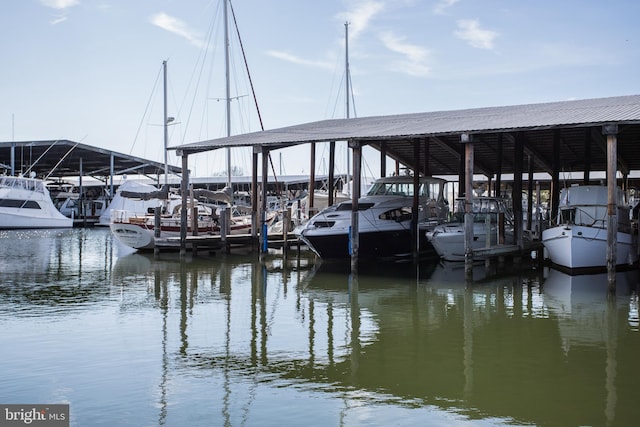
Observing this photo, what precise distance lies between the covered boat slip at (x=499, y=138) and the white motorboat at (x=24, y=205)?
29203 millimetres

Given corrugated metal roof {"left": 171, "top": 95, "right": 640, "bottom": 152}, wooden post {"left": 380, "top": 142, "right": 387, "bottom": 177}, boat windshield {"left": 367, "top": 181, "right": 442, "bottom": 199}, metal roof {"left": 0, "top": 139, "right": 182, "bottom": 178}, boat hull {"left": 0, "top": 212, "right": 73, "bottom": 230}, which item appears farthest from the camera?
metal roof {"left": 0, "top": 139, "right": 182, "bottom": 178}

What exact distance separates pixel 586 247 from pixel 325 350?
1119cm

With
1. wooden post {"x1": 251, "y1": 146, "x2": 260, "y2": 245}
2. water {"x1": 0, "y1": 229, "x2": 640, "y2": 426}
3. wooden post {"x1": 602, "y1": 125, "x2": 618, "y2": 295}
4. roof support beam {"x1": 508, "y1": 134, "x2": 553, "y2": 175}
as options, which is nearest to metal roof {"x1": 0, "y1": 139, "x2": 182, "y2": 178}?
wooden post {"x1": 251, "y1": 146, "x2": 260, "y2": 245}

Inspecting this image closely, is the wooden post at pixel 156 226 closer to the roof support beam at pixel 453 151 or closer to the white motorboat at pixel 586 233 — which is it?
the roof support beam at pixel 453 151

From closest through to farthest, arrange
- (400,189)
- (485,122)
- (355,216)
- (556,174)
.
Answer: (485,122) < (355,216) < (556,174) < (400,189)

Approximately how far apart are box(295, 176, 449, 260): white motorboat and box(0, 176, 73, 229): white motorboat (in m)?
32.7

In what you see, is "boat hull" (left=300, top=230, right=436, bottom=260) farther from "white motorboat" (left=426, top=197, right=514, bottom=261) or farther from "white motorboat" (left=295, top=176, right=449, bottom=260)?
"white motorboat" (left=426, top=197, right=514, bottom=261)

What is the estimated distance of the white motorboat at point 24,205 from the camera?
47.3 m

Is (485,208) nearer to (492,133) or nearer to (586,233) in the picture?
(492,133)

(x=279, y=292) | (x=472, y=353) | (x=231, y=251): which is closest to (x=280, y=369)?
(x=472, y=353)

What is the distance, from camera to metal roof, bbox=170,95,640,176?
17.2 m

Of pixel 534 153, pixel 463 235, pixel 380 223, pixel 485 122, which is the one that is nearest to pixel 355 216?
pixel 380 223

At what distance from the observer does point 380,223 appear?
73.4ft

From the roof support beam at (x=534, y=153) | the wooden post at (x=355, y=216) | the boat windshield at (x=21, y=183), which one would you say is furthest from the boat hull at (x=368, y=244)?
the boat windshield at (x=21, y=183)
